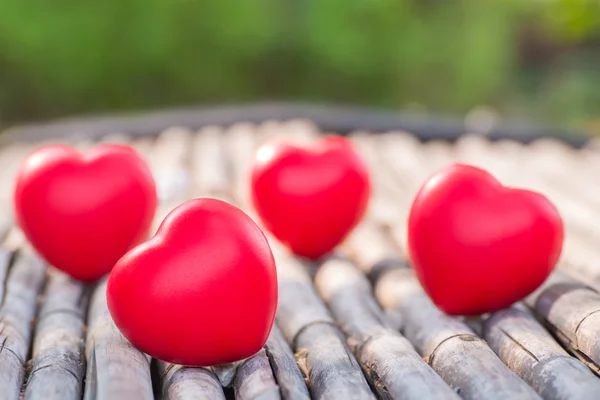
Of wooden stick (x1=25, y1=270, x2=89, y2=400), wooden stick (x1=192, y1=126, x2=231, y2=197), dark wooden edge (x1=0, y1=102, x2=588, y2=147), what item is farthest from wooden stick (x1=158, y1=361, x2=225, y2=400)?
dark wooden edge (x1=0, y1=102, x2=588, y2=147)

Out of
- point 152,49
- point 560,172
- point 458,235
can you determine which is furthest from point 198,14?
point 458,235

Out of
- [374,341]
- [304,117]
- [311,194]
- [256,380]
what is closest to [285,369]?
[256,380]

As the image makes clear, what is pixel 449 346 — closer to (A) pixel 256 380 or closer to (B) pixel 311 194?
(A) pixel 256 380

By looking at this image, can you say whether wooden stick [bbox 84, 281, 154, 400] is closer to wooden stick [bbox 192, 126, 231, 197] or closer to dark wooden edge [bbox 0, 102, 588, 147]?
wooden stick [bbox 192, 126, 231, 197]

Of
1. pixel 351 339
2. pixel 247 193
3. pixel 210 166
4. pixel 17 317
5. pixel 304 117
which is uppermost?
pixel 351 339

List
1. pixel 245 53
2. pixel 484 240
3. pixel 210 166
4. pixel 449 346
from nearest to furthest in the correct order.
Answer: pixel 449 346
pixel 484 240
pixel 210 166
pixel 245 53

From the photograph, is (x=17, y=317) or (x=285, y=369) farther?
(x=17, y=317)

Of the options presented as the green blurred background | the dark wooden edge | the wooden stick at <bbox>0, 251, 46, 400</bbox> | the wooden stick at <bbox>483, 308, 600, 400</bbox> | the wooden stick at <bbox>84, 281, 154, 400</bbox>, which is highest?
the wooden stick at <bbox>483, 308, 600, 400</bbox>

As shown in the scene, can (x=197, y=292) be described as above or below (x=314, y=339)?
above
